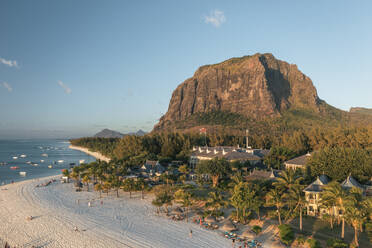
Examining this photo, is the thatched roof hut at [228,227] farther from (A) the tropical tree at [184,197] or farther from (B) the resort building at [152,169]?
(B) the resort building at [152,169]

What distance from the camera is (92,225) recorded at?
35.1m

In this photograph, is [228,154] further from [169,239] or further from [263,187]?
[169,239]

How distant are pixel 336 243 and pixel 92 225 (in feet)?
93.6

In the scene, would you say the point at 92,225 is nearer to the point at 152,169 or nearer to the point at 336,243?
the point at 152,169

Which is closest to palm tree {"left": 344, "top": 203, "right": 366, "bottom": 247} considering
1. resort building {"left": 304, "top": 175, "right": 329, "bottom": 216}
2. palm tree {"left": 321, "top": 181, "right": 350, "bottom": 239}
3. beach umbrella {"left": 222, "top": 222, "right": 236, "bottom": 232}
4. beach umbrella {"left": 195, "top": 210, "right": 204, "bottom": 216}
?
palm tree {"left": 321, "top": 181, "right": 350, "bottom": 239}

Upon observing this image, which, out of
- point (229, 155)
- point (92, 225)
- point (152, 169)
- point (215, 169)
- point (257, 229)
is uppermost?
point (229, 155)

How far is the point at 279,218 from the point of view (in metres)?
31.8

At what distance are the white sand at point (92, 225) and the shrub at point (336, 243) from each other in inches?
387

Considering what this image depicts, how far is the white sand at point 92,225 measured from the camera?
2973 centimetres

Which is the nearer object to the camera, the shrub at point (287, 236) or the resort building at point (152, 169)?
the shrub at point (287, 236)

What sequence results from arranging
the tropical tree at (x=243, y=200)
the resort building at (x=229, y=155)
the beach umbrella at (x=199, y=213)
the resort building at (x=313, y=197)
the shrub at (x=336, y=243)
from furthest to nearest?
the resort building at (x=229, y=155)
the beach umbrella at (x=199, y=213)
the resort building at (x=313, y=197)
the tropical tree at (x=243, y=200)
the shrub at (x=336, y=243)

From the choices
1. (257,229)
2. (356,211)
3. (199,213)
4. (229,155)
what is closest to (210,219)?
(199,213)

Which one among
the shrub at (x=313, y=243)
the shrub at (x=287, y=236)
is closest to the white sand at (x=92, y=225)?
the shrub at (x=287, y=236)

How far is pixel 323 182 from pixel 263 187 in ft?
26.6
